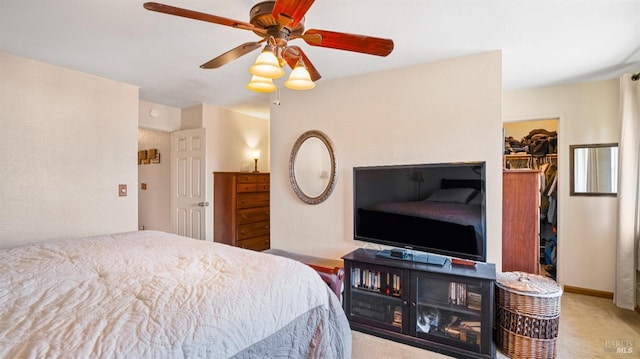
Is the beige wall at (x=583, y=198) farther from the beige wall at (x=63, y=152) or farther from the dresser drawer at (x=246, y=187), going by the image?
the beige wall at (x=63, y=152)

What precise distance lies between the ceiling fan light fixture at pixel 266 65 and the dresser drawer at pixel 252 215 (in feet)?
9.65

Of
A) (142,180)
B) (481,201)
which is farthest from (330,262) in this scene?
(142,180)

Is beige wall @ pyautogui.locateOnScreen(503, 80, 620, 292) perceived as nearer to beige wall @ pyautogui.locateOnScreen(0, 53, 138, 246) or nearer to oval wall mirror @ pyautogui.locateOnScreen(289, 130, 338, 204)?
oval wall mirror @ pyautogui.locateOnScreen(289, 130, 338, 204)

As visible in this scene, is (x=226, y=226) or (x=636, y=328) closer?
(x=636, y=328)

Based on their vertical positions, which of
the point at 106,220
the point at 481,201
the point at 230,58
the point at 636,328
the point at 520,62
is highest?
the point at 520,62

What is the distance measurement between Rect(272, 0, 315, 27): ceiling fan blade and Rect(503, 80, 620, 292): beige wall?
3.29m

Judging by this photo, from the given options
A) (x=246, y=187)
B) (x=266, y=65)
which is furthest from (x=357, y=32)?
(x=246, y=187)

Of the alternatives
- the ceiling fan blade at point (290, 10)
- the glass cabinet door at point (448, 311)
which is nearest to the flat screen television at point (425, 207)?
the glass cabinet door at point (448, 311)

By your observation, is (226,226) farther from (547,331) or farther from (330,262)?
(547,331)

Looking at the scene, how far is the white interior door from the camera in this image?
4.30 m

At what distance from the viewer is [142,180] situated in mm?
5121

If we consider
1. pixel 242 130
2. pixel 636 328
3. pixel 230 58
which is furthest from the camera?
pixel 242 130

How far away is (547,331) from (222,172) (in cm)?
391

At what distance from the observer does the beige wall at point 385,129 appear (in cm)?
253
